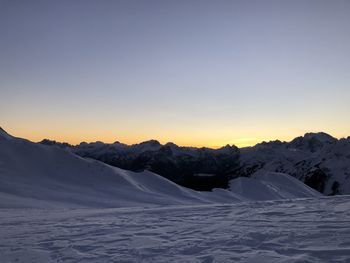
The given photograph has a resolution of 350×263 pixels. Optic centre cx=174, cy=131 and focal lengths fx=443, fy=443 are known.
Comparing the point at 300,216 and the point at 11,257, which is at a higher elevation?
the point at 300,216

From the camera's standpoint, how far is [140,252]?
7594 millimetres

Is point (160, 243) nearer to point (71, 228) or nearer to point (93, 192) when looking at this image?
point (71, 228)

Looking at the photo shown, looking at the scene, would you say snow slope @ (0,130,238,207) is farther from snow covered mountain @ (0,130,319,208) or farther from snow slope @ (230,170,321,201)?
snow slope @ (230,170,321,201)

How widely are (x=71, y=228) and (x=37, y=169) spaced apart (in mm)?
24211

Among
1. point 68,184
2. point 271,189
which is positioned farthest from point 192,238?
point 271,189

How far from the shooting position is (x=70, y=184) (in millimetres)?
31844

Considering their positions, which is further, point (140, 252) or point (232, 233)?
point (232, 233)

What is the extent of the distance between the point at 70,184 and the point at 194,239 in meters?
24.6

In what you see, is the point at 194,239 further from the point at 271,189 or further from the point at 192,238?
the point at 271,189

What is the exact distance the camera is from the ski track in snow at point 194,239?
23.0 feet

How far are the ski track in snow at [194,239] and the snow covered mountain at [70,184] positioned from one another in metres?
11.8

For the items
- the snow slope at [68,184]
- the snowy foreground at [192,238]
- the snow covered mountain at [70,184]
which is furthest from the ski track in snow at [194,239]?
the snow slope at [68,184]

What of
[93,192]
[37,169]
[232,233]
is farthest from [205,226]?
[37,169]

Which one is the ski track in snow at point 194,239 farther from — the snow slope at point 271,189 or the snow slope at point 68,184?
the snow slope at point 271,189
